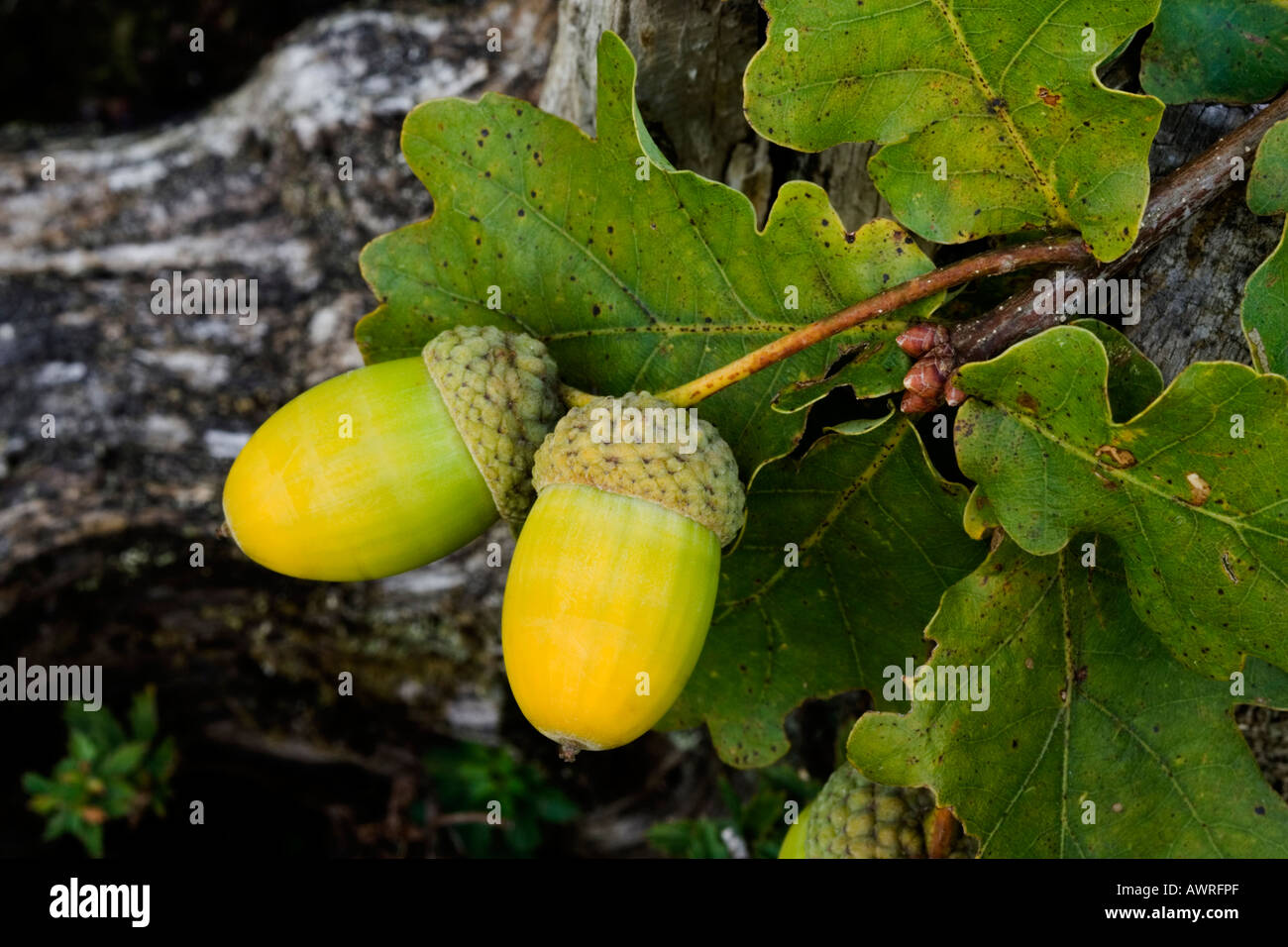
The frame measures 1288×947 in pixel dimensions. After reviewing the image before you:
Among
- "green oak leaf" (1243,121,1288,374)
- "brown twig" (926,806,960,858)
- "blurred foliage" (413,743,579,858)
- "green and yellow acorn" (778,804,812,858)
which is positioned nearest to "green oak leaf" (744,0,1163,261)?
"green oak leaf" (1243,121,1288,374)

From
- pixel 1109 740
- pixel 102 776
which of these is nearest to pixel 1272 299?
pixel 1109 740

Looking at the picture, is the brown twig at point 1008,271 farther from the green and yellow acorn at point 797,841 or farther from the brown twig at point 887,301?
the green and yellow acorn at point 797,841

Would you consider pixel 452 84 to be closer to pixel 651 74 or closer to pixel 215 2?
pixel 651 74

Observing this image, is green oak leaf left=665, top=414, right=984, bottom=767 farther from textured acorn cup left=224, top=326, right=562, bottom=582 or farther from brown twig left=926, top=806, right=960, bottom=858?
textured acorn cup left=224, top=326, right=562, bottom=582

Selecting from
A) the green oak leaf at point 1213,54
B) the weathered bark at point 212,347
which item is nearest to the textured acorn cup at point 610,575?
the green oak leaf at point 1213,54

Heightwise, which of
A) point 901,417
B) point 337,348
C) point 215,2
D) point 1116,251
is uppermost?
point 215,2

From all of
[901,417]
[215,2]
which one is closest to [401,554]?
[901,417]

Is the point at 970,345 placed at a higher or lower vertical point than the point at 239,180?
lower
